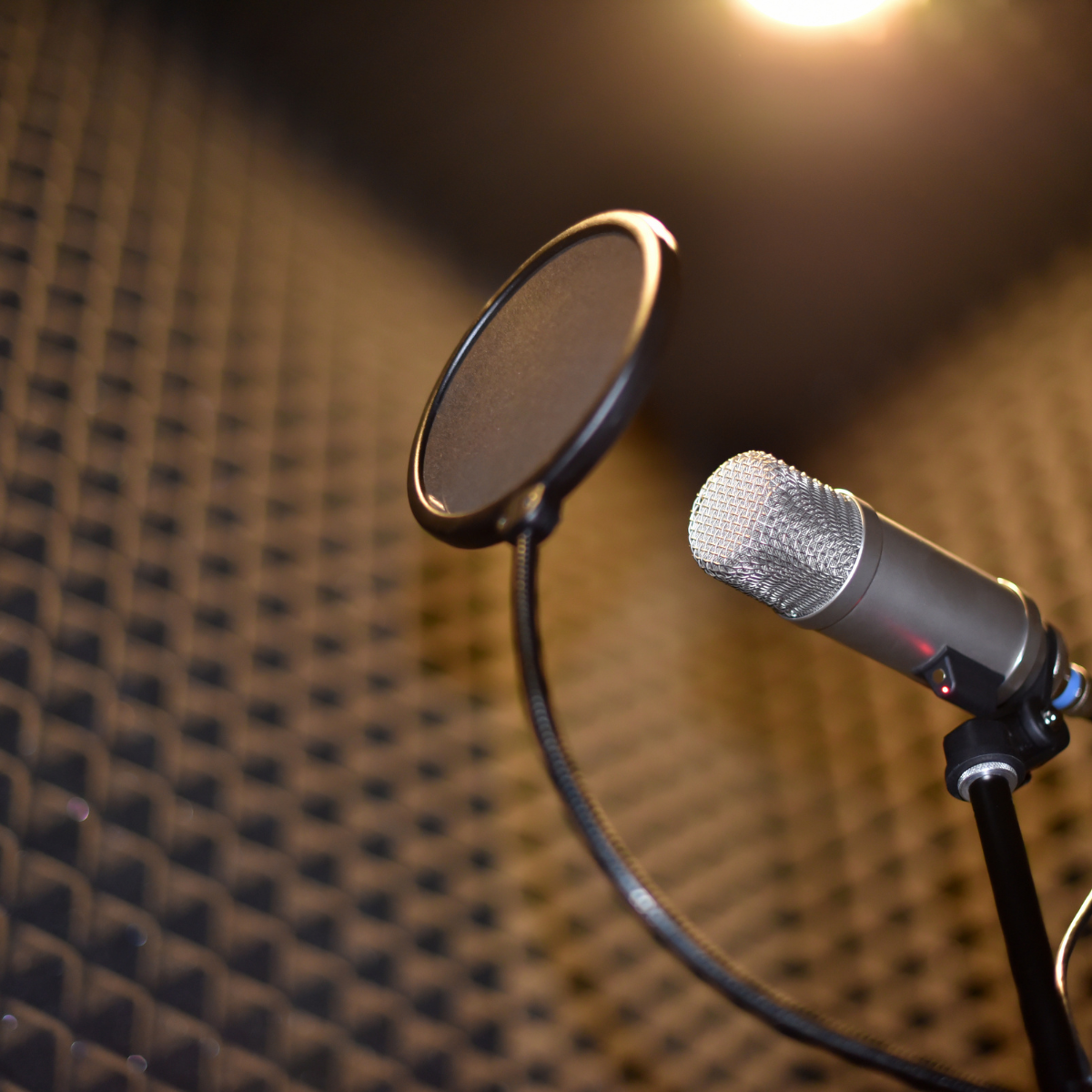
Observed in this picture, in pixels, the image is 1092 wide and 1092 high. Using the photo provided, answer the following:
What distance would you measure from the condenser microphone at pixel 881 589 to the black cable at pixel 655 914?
17cm

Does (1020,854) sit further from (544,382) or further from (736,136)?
(736,136)

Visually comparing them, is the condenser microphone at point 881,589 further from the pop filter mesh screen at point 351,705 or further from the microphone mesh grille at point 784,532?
the pop filter mesh screen at point 351,705

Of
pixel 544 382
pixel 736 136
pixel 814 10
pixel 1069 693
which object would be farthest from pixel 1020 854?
pixel 736 136

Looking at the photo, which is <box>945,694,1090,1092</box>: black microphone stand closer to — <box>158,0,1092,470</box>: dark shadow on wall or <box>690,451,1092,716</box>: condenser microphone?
<box>690,451,1092,716</box>: condenser microphone

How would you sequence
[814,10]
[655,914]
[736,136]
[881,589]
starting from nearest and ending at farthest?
[655,914], [881,589], [814,10], [736,136]

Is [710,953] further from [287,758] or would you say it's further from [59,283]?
[59,283]

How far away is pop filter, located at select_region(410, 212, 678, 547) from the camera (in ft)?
1.16

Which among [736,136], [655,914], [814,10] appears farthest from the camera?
[736,136]

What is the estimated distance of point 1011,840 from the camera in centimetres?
44

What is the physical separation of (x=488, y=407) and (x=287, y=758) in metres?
0.78

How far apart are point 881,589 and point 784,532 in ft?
0.20

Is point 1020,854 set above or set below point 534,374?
below

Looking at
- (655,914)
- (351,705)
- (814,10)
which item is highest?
(814,10)

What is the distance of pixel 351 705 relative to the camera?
117cm
